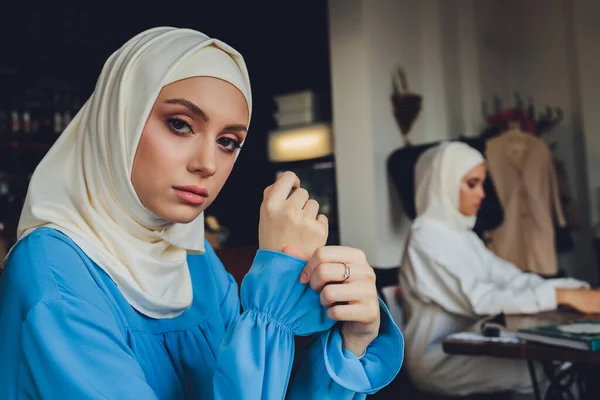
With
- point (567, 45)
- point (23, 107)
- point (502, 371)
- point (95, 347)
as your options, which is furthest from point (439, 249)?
point (567, 45)

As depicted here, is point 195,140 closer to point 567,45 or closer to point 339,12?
point 339,12

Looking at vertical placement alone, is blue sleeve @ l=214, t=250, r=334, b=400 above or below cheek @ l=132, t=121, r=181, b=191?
below

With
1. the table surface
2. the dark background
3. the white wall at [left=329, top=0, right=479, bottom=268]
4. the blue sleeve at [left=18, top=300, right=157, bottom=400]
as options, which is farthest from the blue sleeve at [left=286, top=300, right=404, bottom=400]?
the dark background

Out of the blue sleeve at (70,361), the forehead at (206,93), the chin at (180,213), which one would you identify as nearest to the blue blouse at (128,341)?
the blue sleeve at (70,361)

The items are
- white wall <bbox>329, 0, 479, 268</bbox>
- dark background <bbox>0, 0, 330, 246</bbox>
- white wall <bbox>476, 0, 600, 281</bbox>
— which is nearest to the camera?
white wall <bbox>329, 0, 479, 268</bbox>

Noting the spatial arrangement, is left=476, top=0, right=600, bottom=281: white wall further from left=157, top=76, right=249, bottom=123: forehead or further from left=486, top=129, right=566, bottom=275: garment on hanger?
left=157, top=76, right=249, bottom=123: forehead

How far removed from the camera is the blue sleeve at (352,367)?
2.58 ft

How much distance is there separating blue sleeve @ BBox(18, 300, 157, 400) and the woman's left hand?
10.5 inches

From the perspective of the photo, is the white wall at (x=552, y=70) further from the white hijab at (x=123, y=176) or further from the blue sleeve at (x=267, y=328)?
the blue sleeve at (x=267, y=328)

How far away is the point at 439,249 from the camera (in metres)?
2.47

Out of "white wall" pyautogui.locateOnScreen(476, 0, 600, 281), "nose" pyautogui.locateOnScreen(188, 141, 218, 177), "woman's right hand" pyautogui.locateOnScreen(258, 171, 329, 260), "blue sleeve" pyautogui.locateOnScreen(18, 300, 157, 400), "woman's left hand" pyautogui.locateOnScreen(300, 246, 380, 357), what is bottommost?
"blue sleeve" pyautogui.locateOnScreen(18, 300, 157, 400)

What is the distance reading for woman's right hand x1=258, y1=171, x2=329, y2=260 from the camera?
76cm

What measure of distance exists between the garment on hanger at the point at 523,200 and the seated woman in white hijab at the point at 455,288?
66.4 inches

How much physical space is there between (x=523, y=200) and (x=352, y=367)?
13.4 ft
